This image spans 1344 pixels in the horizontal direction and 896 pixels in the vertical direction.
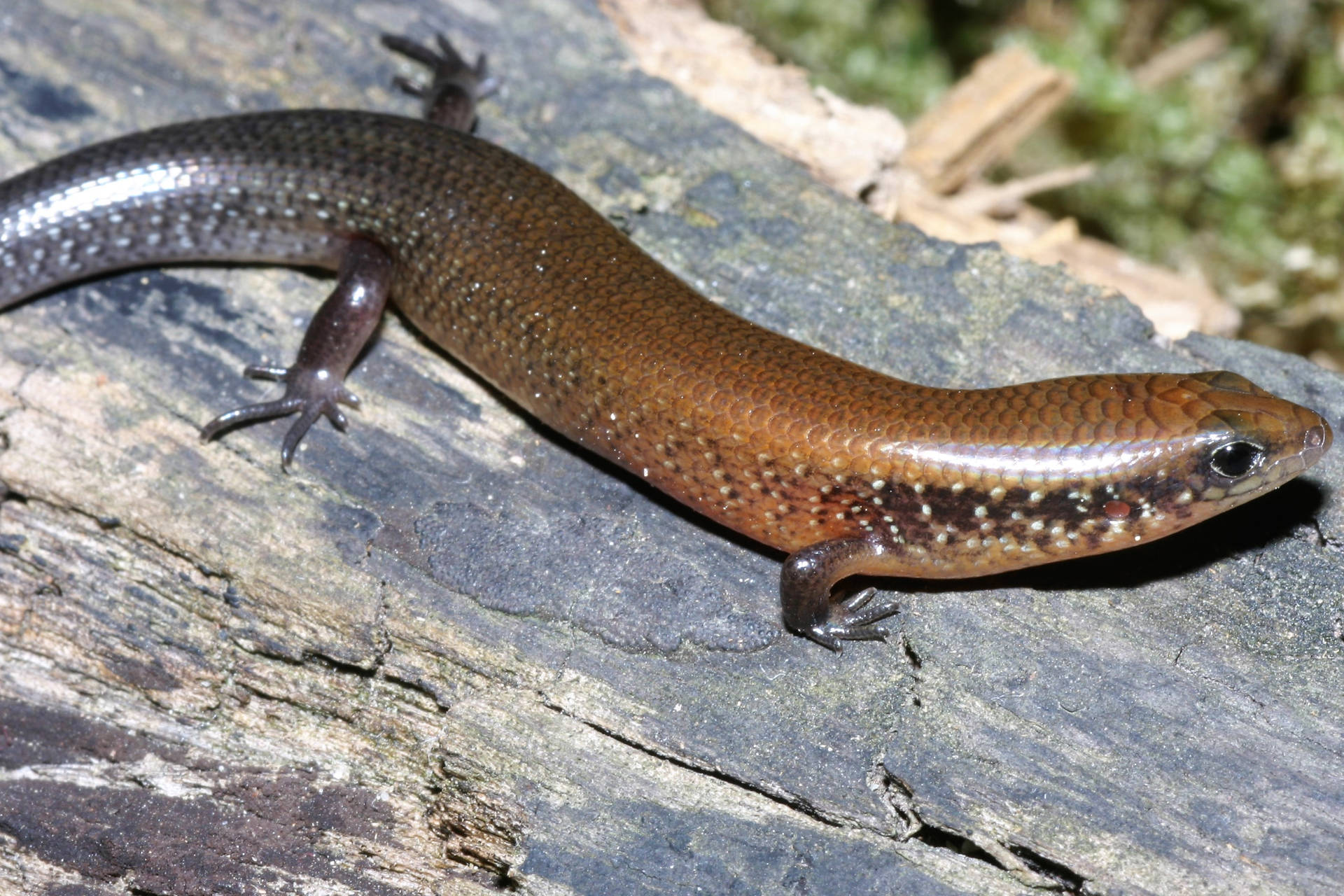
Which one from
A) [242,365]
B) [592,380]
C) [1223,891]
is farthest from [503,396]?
[1223,891]

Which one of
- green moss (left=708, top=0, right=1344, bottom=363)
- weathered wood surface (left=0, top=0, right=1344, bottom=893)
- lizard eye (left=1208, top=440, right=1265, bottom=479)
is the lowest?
weathered wood surface (left=0, top=0, right=1344, bottom=893)

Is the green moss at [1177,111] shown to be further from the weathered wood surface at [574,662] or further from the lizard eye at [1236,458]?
the lizard eye at [1236,458]

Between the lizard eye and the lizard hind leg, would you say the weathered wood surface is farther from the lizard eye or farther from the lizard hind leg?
the lizard eye

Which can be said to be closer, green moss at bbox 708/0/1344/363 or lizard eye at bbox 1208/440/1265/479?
lizard eye at bbox 1208/440/1265/479

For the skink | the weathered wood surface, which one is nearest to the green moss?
the weathered wood surface

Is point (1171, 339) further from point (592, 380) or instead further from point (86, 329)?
point (86, 329)

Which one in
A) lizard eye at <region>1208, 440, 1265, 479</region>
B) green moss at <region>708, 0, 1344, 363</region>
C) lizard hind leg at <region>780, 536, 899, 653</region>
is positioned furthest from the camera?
green moss at <region>708, 0, 1344, 363</region>

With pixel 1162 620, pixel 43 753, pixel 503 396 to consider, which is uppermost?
pixel 1162 620
